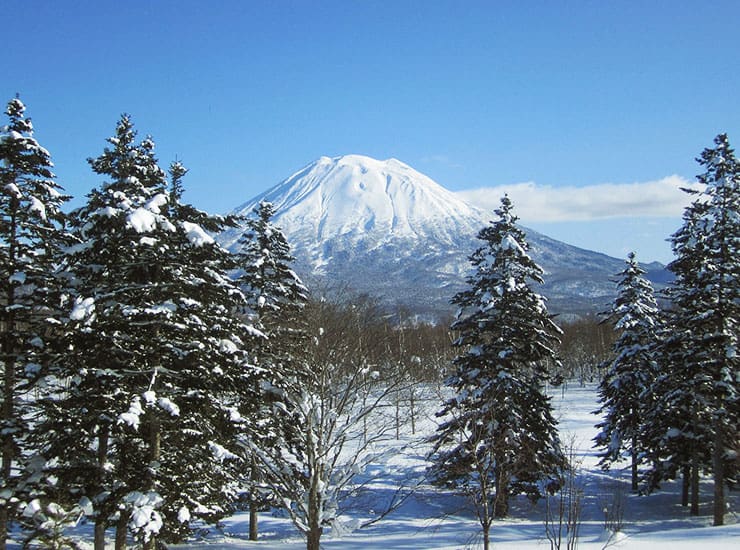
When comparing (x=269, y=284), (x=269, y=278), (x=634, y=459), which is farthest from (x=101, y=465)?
(x=634, y=459)


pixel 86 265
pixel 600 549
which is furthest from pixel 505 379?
pixel 86 265

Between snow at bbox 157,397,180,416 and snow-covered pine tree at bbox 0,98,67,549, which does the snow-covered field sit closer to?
snow at bbox 157,397,180,416

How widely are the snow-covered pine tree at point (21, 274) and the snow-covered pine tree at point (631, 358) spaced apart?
24027 millimetres

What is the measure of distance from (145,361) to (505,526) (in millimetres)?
15157

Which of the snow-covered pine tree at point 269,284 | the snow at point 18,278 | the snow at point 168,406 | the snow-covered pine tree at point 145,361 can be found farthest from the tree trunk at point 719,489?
the snow at point 18,278

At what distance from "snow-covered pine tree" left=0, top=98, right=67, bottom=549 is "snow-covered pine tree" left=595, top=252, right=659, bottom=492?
2403cm

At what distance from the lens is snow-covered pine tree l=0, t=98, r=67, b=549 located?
1260 cm

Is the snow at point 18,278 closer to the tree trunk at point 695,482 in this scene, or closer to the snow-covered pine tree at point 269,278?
the snow-covered pine tree at point 269,278

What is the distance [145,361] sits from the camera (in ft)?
43.9

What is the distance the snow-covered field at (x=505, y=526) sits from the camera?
17562 millimetres

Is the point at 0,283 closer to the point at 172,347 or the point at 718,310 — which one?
the point at 172,347

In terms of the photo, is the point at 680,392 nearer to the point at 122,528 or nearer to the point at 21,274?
the point at 122,528

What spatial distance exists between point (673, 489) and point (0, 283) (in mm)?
32484

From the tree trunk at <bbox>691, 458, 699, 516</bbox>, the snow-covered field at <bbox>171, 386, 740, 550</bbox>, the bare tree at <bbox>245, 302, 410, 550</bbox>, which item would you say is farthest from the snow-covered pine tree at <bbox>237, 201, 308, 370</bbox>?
the tree trunk at <bbox>691, 458, 699, 516</bbox>
